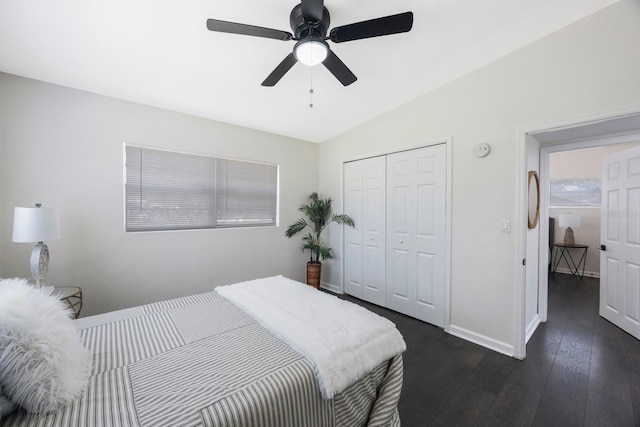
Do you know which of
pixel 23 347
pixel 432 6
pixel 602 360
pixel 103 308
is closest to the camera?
pixel 23 347

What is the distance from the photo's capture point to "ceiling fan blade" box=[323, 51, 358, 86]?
66.5 inches

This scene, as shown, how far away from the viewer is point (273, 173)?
3695 millimetres

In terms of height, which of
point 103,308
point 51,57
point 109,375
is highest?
point 51,57

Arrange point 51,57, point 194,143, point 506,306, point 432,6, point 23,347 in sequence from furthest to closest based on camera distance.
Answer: point 194,143
point 506,306
point 51,57
point 432,6
point 23,347

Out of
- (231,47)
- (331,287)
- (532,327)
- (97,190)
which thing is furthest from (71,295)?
(532,327)

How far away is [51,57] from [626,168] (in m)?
5.23

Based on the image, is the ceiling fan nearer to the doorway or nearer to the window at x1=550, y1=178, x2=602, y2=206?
the doorway

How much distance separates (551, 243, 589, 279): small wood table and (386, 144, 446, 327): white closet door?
3661 millimetres

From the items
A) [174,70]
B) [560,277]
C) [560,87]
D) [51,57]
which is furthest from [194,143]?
[560,277]

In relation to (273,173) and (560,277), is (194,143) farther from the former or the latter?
(560,277)

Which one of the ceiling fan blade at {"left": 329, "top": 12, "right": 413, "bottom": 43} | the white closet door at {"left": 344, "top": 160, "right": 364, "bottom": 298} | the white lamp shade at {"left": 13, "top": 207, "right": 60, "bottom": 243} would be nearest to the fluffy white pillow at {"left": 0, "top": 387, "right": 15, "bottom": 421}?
the white lamp shade at {"left": 13, "top": 207, "right": 60, "bottom": 243}

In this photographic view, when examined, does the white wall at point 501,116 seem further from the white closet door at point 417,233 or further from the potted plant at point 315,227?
the potted plant at point 315,227

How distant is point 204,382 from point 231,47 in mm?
2222

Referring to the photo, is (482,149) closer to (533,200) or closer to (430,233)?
(533,200)
